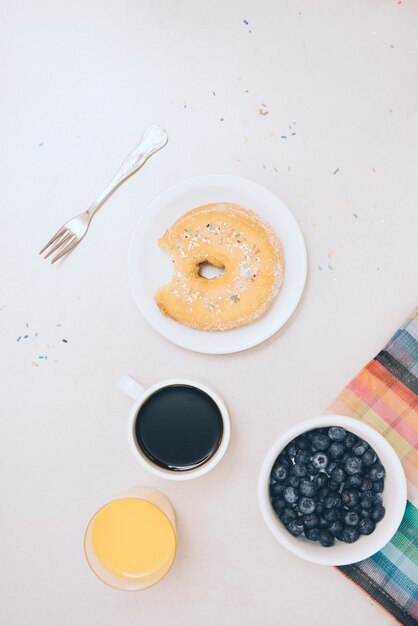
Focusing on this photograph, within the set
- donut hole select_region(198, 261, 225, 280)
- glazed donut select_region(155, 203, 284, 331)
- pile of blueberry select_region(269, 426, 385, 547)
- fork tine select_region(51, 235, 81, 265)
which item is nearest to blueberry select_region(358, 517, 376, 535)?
pile of blueberry select_region(269, 426, 385, 547)

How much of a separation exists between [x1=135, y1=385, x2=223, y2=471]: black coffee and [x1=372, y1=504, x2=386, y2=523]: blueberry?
348 millimetres

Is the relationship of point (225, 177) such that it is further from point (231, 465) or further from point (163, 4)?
point (231, 465)

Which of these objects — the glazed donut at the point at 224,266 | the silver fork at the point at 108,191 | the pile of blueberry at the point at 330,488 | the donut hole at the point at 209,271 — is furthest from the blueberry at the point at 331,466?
the silver fork at the point at 108,191

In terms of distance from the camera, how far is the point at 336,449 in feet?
3.86

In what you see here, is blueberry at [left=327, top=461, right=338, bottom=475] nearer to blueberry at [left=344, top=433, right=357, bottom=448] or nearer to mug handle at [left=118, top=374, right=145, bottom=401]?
blueberry at [left=344, top=433, right=357, bottom=448]

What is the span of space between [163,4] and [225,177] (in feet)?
1.54

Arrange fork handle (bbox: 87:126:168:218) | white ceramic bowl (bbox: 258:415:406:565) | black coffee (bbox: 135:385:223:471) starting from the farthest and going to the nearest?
fork handle (bbox: 87:126:168:218) → black coffee (bbox: 135:385:223:471) → white ceramic bowl (bbox: 258:415:406:565)

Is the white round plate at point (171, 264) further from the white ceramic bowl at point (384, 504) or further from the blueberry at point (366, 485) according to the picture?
the blueberry at point (366, 485)

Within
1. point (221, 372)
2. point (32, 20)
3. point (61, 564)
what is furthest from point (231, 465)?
point (32, 20)

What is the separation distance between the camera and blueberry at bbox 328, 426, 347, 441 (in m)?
1.18

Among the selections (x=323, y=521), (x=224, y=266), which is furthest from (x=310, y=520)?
(x=224, y=266)

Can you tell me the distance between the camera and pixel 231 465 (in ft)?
4.37

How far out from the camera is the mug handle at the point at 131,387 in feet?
4.17

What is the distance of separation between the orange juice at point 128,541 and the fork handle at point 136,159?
2.20ft
